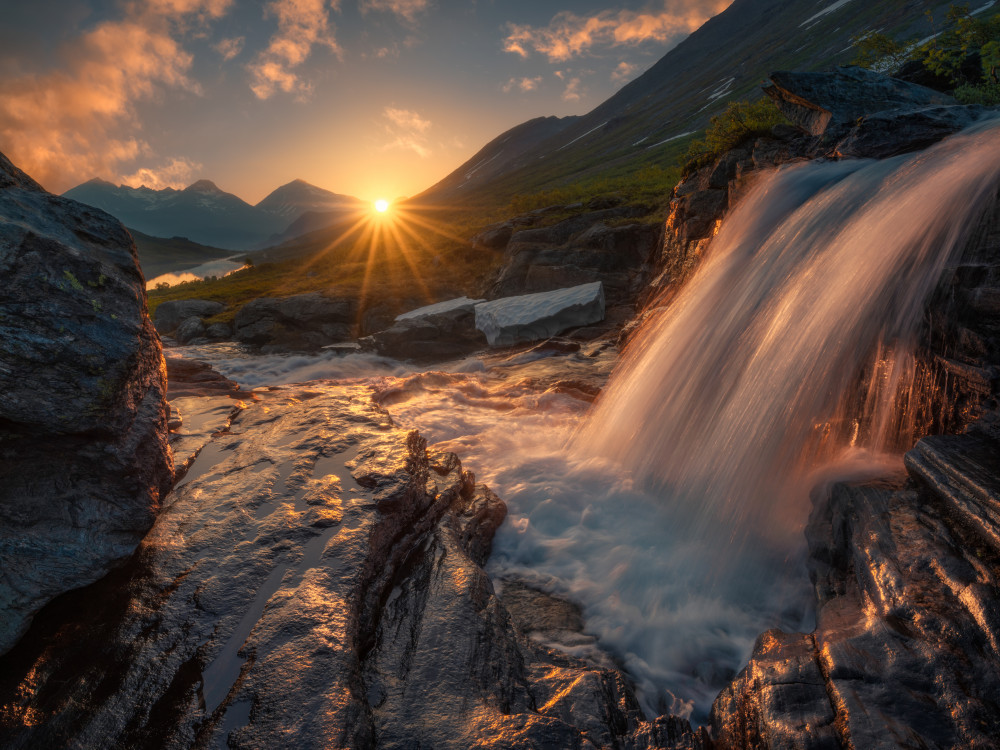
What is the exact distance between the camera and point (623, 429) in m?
7.82

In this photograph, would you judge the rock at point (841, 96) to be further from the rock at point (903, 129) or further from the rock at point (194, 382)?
the rock at point (194, 382)

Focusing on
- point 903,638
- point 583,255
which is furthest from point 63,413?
point 583,255

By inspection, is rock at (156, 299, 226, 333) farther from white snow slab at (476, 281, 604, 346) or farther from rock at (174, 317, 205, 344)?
white snow slab at (476, 281, 604, 346)

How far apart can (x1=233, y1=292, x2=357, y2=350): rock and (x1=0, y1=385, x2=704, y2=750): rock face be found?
1550 centimetres

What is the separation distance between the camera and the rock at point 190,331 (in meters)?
21.4

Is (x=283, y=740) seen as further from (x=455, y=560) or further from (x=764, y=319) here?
(x=764, y=319)

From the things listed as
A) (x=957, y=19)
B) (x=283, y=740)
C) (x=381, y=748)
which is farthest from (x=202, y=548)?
(x=957, y=19)

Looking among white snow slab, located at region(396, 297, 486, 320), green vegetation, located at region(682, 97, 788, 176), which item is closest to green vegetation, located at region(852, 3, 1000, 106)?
green vegetation, located at region(682, 97, 788, 176)

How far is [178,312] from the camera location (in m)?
24.1

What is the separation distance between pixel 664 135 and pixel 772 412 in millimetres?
77125

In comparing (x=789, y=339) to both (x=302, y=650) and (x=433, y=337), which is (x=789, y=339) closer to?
(x=302, y=650)

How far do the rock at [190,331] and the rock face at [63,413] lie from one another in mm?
18774

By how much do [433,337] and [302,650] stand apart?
14.6 meters

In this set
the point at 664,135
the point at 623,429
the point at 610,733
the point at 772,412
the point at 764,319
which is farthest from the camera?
the point at 664,135
